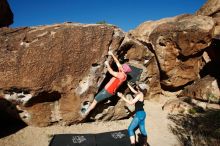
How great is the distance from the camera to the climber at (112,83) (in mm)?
7672

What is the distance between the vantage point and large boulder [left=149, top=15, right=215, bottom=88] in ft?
40.7

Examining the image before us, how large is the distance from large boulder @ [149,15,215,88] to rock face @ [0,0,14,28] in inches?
321

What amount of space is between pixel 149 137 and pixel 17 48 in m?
5.46

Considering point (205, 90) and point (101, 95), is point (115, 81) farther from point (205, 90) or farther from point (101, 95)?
point (205, 90)

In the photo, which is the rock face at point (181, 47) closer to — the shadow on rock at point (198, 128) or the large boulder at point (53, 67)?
the shadow on rock at point (198, 128)

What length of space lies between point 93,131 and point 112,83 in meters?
1.90

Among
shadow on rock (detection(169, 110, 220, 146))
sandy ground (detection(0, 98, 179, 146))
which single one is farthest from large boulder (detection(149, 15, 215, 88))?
sandy ground (detection(0, 98, 179, 146))

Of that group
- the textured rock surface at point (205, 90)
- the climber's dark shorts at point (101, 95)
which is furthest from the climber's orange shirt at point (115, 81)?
the textured rock surface at point (205, 90)

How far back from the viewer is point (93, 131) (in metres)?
8.20

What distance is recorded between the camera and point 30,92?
7.30 m

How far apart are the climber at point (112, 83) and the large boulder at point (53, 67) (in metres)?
0.25

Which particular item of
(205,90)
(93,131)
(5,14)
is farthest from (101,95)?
(5,14)

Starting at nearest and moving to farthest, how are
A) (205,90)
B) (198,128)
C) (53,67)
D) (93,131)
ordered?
(53,67), (93,131), (198,128), (205,90)

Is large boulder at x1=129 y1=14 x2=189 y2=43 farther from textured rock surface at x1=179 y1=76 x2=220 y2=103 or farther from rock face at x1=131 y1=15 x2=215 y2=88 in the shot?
textured rock surface at x1=179 y1=76 x2=220 y2=103
